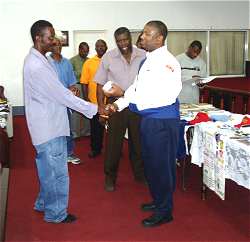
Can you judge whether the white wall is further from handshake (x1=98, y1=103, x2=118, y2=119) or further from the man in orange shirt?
handshake (x1=98, y1=103, x2=118, y2=119)

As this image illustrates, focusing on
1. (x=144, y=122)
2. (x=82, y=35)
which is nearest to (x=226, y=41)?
(x=82, y=35)

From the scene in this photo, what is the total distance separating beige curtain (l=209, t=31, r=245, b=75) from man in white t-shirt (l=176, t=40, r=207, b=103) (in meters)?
5.02

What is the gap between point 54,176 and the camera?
2.76 metres

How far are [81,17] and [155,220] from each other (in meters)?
6.77

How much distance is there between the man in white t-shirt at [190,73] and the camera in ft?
16.4

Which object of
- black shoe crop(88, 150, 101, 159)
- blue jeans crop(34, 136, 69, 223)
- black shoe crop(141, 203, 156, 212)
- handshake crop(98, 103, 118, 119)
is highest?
handshake crop(98, 103, 118, 119)

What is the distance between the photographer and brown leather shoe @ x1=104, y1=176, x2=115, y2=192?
11.8 feet

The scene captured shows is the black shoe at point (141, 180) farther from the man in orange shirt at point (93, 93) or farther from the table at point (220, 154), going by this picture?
the man in orange shirt at point (93, 93)

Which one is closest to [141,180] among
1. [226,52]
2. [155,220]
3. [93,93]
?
[155,220]

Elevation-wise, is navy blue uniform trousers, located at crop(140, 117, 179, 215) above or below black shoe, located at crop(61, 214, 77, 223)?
above

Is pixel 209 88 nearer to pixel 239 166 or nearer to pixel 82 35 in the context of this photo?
pixel 239 166

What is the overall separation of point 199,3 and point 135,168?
6.76 metres

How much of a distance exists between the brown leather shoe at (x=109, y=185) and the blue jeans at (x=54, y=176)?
75cm

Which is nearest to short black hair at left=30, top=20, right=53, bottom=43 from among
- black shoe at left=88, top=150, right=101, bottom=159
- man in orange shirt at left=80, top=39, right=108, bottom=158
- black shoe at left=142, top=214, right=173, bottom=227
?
black shoe at left=142, top=214, right=173, bottom=227
